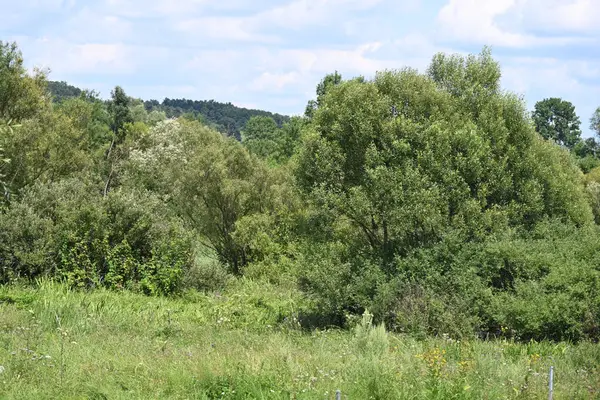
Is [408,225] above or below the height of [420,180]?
below

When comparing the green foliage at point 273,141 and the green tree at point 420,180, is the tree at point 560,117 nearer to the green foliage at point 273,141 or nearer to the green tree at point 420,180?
the green foliage at point 273,141

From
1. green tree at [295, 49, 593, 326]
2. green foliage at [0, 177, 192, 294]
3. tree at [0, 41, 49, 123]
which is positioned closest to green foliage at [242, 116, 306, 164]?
green tree at [295, 49, 593, 326]

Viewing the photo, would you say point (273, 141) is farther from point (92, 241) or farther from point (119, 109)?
point (92, 241)

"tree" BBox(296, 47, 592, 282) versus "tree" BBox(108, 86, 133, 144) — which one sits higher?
"tree" BBox(108, 86, 133, 144)

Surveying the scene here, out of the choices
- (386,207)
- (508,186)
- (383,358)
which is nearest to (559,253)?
→ (508,186)

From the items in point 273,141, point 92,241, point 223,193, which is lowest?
point 92,241

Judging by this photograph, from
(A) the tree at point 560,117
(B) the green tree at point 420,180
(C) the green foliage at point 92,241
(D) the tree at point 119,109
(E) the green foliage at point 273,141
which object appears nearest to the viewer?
(B) the green tree at point 420,180

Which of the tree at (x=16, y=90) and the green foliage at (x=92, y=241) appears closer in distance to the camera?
the green foliage at (x=92, y=241)

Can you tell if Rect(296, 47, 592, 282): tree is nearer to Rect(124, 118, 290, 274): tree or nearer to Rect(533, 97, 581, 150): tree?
Rect(124, 118, 290, 274): tree

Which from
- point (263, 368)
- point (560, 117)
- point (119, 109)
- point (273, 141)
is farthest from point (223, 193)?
point (560, 117)

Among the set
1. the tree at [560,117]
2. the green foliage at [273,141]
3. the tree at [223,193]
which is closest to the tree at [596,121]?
the tree at [560,117]

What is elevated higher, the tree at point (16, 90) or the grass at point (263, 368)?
the tree at point (16, 90)

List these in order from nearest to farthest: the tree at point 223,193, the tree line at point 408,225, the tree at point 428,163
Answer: the tree line at point 408,225
the tree at point 428,163
the tree at point 223,193

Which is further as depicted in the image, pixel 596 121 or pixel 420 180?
pixel 596 121
